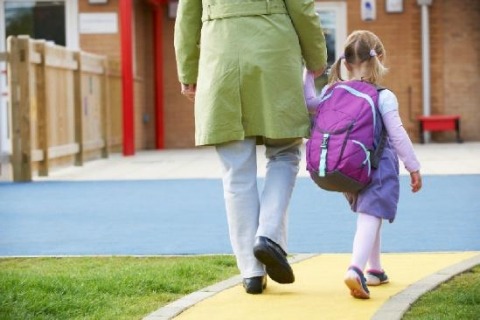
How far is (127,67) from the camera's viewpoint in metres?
19.8

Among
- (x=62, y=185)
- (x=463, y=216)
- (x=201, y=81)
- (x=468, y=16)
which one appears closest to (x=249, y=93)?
(x=201, y=81)

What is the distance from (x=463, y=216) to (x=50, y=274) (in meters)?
3.84

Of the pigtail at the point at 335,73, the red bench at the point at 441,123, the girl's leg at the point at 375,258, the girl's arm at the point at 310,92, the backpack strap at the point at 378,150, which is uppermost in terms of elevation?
the pigtail at the point at 335,73

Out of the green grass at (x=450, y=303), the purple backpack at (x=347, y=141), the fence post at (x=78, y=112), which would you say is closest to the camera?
the green grass at (x=450, y=303)

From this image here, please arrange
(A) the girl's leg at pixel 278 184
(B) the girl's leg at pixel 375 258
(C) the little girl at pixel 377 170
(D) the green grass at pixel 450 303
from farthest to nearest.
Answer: (B) the girl's leg at pixel 375 258 < (A) the girl's leg at pixel 278 184 < (C) the little girl at pixel 377 170 < (D) the green grass at pixel 450 303

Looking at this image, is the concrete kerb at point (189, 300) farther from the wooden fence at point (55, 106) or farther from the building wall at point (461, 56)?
the building wall at point (461, 56)

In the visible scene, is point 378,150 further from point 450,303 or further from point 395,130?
point 450,303

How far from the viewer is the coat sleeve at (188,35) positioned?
594cm

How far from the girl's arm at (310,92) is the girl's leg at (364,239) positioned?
1.82ft

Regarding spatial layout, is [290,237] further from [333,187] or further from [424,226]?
[333,187]

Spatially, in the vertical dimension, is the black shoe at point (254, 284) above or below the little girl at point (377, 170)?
below

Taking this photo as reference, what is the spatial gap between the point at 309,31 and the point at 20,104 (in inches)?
356

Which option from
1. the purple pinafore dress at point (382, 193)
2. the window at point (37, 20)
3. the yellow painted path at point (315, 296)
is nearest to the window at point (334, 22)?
the window at point (37, 20)

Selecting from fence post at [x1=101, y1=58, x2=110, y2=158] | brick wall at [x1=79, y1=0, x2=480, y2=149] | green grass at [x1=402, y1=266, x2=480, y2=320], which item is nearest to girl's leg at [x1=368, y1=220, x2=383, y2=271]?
green grass at [x1=402, y1=266, x2=480, y2=320]
